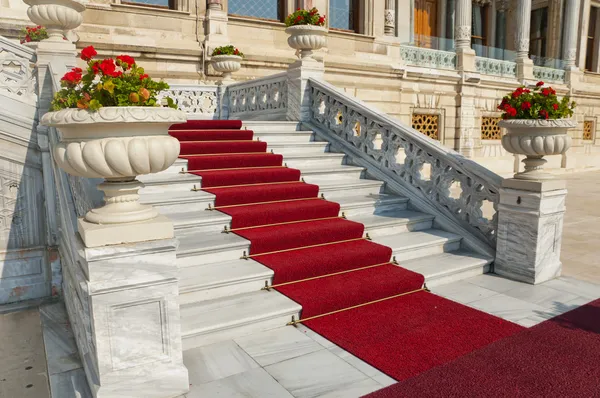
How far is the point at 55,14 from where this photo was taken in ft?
16.6

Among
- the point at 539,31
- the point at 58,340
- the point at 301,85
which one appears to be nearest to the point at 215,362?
the point at 58,340

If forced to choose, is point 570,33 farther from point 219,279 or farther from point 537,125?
point 219,279

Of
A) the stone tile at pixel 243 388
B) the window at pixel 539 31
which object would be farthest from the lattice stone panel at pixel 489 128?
the stone tile at pixel 243 388

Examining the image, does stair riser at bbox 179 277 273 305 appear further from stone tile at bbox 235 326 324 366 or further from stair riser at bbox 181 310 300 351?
stone tile at bbox 235 326 324 366

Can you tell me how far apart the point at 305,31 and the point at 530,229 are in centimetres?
465

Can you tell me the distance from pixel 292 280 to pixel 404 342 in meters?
1.25

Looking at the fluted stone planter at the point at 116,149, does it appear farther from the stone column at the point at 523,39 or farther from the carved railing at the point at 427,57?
the stone column at the point at 523,39

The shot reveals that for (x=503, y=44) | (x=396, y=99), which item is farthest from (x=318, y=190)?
(x=503, y=44)

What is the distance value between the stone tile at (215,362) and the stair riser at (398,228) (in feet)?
7.95

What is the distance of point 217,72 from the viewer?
11.1 metres

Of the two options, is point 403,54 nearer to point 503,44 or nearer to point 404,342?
point 503,44

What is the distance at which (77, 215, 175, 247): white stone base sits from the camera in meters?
2.70

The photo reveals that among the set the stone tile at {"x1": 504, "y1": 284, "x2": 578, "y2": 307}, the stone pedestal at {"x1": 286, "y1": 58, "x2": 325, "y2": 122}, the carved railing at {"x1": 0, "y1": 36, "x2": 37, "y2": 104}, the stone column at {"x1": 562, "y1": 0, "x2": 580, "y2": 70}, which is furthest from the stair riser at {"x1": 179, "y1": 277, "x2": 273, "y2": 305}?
the stone column at {"x1": 562, "y1": 0, "x2": 580, "y2": 70}

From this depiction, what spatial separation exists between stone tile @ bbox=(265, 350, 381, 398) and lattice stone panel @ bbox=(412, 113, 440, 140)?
13.1 meters
